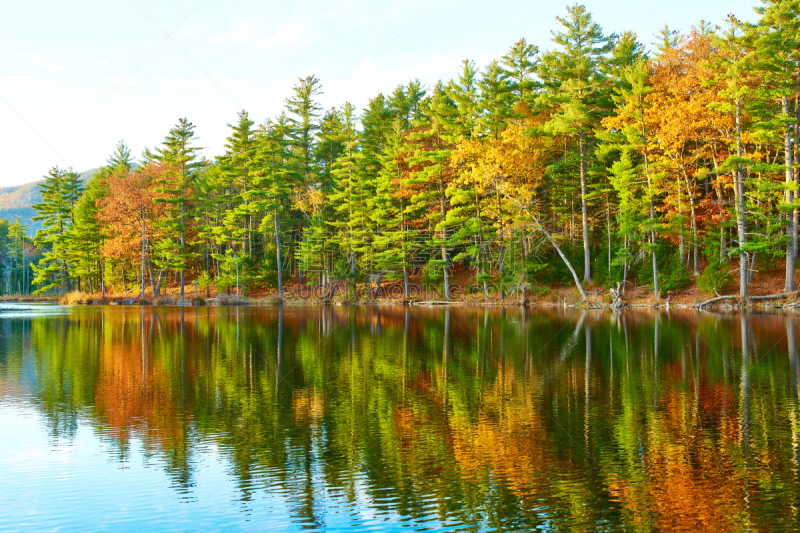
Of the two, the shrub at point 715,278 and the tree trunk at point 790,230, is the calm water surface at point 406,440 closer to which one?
the tree trunk at point 790,230

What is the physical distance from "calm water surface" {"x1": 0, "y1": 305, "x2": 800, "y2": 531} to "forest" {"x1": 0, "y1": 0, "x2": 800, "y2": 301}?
18.3 meters

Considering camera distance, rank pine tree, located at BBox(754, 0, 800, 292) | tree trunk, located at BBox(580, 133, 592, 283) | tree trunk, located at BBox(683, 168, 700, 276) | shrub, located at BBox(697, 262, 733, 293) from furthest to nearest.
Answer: tree trunk, located at BBox(580, 133, 592, 283)
tree trunk, located at BBox(683, 168, 700, 276)
shrub, located at BBox(697, 262, 733, 293)
pine tree, located at BBox(754, 0, 800, 292)

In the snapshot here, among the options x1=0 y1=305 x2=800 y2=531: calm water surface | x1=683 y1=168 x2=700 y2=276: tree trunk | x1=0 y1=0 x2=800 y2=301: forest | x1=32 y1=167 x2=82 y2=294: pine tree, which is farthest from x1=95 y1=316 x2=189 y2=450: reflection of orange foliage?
x1=32 y1=167 x2=82 y2=294: pine tree

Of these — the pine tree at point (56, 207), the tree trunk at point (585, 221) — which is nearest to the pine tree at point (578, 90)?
the tree trunk at point (585, 221)

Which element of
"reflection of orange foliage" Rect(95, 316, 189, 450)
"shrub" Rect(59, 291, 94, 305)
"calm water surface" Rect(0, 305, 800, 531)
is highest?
"shrub" Rect(59, 291, 94, 305)

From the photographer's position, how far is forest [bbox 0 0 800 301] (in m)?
29.6

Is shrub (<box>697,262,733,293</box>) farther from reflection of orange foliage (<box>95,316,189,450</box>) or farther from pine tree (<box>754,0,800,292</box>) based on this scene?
reflection of orange foliage (<box>95,316,189,450</box>)

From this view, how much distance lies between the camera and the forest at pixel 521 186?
97.1 feet

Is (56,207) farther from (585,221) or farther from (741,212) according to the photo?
(741,212)

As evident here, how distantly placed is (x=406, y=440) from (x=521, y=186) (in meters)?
29.8

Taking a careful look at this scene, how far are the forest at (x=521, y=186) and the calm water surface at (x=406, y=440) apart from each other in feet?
60.1

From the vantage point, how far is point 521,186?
35500mm

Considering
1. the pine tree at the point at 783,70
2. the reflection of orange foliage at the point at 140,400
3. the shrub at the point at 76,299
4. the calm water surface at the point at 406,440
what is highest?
the pine tree at the point at 783,70

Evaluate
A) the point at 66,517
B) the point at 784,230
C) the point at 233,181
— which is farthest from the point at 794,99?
the point at 233,181
